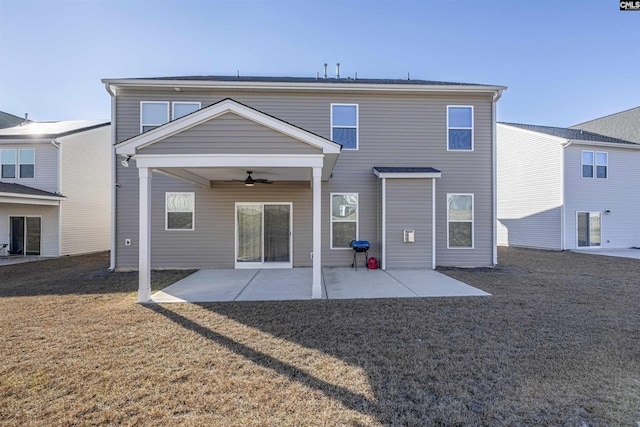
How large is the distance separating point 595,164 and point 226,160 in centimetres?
1761

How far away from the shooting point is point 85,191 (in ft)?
42.9

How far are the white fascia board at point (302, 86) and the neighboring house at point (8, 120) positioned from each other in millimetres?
14437

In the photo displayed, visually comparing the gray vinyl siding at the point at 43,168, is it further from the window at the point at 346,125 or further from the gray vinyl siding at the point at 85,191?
the window at the point at 346,125

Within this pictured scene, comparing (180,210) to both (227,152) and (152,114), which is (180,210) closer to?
(152,114)

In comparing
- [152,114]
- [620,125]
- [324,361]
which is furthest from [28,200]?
[620,125]

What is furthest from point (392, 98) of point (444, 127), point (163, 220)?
point (163, 220)

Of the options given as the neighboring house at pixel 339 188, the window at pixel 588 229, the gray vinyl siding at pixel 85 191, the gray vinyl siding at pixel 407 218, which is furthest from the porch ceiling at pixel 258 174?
the window at pixel 588 229

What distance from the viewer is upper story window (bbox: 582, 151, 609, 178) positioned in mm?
13375

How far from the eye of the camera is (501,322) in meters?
4.36

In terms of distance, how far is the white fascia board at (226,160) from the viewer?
5.36 metres

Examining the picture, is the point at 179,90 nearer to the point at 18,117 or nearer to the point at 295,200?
the point at 295,200

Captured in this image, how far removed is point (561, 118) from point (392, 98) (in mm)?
24823

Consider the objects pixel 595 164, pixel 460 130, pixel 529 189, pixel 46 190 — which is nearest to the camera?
pixel 460 130

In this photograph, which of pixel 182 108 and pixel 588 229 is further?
pixel 588 229
